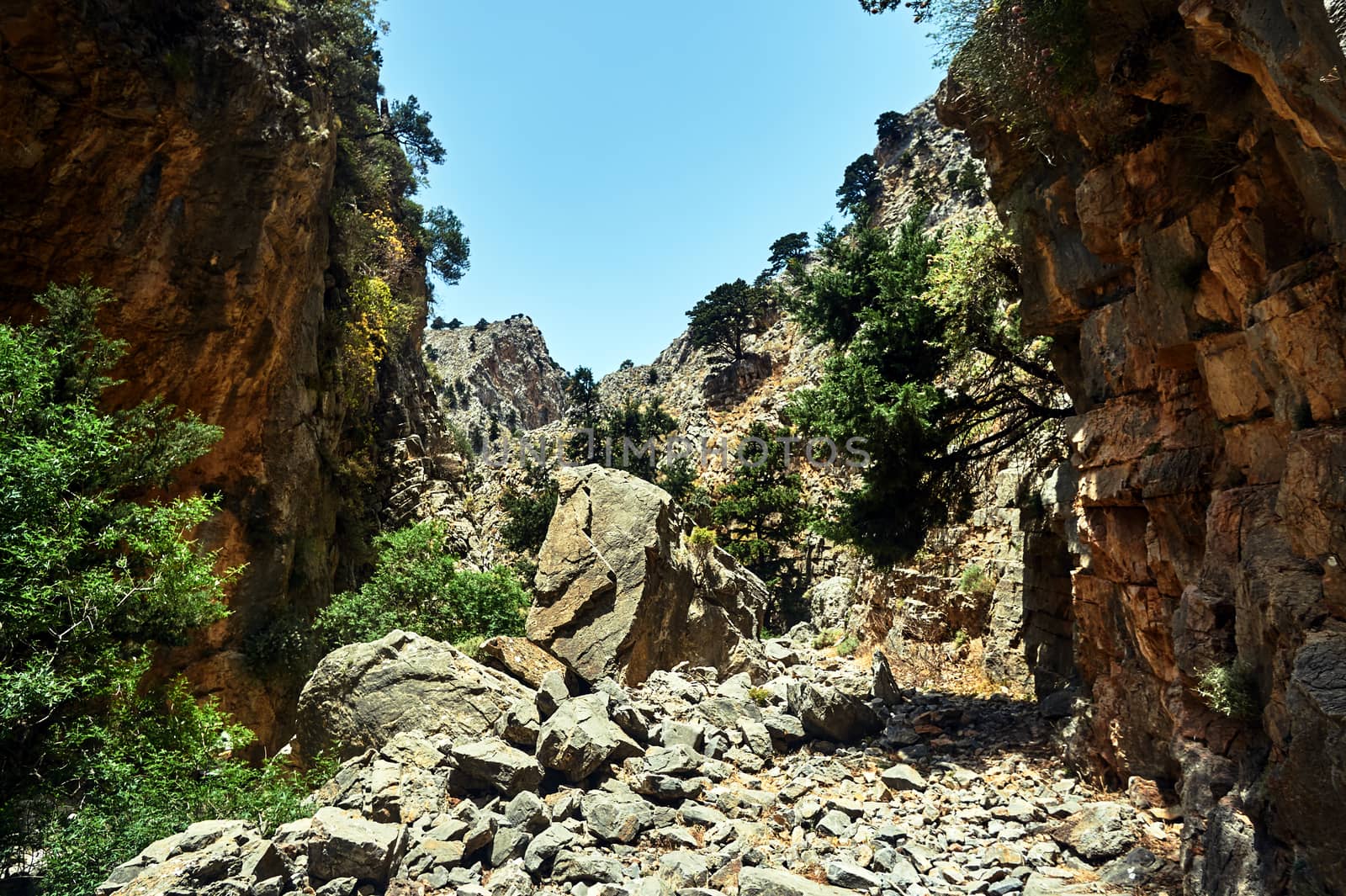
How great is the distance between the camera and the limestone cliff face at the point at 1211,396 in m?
5.06

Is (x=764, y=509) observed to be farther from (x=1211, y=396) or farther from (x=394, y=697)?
(x=1211, y=396)

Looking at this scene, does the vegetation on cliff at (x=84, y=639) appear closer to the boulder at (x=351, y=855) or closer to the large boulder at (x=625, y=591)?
the boulder at (x=351, y=855)

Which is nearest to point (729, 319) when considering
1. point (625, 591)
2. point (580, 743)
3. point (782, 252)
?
point (782, 252)

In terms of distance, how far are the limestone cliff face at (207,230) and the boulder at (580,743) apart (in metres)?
12.8

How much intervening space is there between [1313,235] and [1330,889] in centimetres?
502

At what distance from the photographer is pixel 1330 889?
14.9 ft

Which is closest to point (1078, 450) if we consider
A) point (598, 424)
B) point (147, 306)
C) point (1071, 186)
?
point (1071, 186)

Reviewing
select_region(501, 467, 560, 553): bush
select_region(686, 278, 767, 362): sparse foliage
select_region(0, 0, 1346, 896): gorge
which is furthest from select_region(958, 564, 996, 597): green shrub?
select_region(686, 278, 767, 362): sparse foliage

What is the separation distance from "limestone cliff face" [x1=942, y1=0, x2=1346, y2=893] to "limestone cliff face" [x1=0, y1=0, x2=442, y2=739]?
55.7 feet

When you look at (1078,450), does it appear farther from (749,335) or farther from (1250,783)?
(749,335)

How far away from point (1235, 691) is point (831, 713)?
17.8ft

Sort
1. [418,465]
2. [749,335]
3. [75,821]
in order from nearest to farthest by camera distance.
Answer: [75,821] < [418,465] < [749,335]

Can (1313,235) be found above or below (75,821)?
above

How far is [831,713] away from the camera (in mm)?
10477
